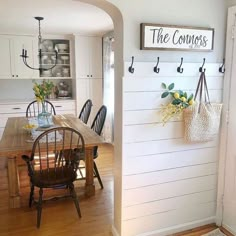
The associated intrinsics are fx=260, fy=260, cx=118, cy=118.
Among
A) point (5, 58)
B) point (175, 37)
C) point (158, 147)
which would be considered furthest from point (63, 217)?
point (5, 58)

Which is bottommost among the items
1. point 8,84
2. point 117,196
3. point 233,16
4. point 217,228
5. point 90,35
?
point 217,228

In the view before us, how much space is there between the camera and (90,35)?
16.3 feet

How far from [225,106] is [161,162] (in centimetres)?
72

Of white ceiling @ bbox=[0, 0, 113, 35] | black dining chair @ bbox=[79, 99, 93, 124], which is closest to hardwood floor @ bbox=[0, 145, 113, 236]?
black dining chair @ bbox=[79, 99, 93, 124]

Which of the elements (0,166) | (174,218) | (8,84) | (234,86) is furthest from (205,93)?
(8,84)

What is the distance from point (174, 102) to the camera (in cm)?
197

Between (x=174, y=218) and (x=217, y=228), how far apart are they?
1.41 ft

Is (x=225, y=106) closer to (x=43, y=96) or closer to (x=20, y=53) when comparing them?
(x=43, y=96)

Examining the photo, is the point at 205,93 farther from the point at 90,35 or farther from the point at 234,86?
the point at 90,35

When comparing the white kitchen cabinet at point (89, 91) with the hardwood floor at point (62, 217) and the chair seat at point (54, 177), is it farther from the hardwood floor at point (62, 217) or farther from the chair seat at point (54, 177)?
the chair seat at point (54, 177)

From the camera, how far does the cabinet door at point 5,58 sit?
4723 millimetres

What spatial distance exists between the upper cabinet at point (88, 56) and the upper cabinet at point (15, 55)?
2.70 ft

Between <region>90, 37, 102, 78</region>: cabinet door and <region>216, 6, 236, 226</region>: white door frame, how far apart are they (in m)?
3.31

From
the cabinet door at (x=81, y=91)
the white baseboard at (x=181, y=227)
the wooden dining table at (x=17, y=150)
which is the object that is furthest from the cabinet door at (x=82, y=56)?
the white baseboard at (x=181, y=227)
